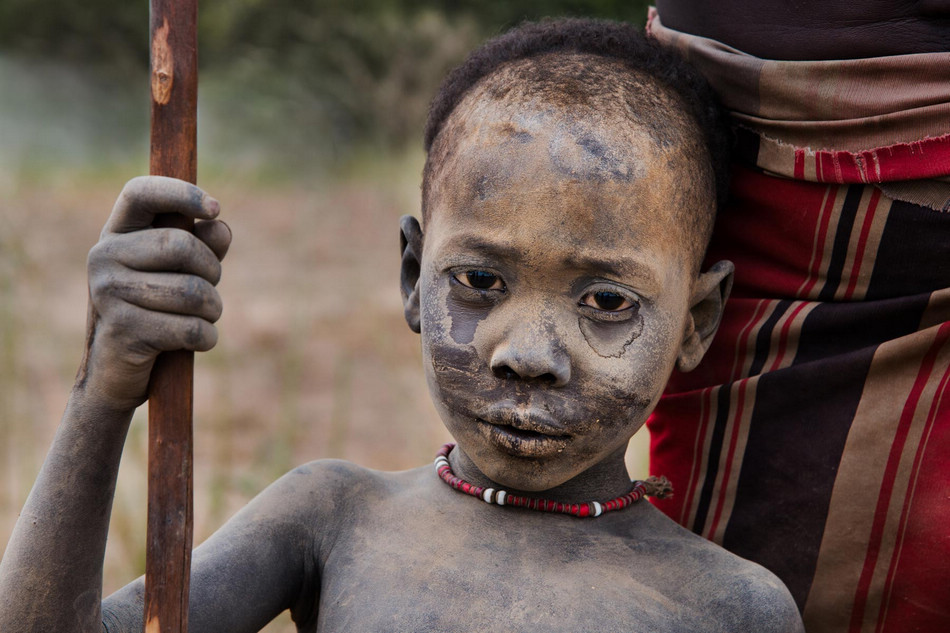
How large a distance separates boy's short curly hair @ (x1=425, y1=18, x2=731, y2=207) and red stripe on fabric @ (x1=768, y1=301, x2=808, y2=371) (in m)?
0.33

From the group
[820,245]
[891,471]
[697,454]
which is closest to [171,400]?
[697,454]

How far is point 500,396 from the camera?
6.36 ft

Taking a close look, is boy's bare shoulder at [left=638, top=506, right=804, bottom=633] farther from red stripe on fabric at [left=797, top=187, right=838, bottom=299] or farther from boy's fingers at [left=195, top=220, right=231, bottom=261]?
boy's fingers at [left=195, top=220, right=231, bottom=261]

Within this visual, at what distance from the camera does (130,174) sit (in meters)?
9.91

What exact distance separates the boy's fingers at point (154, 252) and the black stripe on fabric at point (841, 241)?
1.37m

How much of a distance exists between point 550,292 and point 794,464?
0.85 meters

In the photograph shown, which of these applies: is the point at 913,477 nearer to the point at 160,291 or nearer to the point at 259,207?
the point at 160,291

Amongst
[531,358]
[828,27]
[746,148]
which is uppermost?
[828,27]

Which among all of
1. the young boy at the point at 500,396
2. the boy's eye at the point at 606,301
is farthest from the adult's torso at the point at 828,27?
the boy's eye at the point at 606,301

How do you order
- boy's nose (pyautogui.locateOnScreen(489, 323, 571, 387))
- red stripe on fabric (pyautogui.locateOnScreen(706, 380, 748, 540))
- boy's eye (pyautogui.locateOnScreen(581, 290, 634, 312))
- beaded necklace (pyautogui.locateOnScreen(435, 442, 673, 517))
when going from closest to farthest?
1. boy's nose (pyautogui.locateOnScreen(489, 323, 571, 387))
2. boy's eye (pyautogui.locateOnScreen(581, 290, 634, 312))
3. beaded necklace (pyautogui.locateOnScreen(435, 442, 673, 517))
4. red stripe on fabric (pyautogui.locateOnScreen(706, 380, 748, 540))

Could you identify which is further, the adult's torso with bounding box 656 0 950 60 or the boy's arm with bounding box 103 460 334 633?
the adult's torso with bounding box 656 0 950 60

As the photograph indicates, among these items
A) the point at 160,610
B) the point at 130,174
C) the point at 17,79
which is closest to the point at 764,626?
the point at 160,610

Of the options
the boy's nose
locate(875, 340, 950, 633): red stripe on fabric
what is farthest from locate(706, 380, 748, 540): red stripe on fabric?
the boy's nose

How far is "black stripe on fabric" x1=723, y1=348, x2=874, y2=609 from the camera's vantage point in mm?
2381
